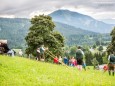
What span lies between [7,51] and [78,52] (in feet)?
60.1

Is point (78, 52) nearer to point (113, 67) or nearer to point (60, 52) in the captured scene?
point (113, 67)

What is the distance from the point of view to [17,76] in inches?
829

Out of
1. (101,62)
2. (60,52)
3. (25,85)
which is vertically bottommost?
(101,62)

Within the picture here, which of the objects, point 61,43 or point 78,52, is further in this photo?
point 61,43

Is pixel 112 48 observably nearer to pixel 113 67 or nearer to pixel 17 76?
pixel 113 67

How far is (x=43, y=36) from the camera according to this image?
77.6m

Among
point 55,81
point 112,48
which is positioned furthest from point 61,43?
point 55,81

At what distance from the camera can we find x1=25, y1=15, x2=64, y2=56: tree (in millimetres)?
75500

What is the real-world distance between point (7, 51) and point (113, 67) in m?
19.2

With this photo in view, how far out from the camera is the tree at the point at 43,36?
7550 centimetres

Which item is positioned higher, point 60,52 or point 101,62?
point 60,52

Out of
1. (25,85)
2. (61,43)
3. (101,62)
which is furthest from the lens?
(101,62)

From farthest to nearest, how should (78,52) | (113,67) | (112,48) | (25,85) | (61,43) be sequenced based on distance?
(61,43) < (112,48) < (113,67) < (78,52) < (25,85)

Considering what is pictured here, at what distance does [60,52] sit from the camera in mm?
76188
